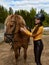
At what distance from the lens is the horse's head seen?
818cm

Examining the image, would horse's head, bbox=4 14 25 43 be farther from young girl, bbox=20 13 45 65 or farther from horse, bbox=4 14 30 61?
young girl, bbox=20 13 45 65

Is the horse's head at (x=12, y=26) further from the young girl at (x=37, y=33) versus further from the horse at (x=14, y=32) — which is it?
the young girl at (x=37, y=33)

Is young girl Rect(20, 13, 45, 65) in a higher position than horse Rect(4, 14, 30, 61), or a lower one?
higher

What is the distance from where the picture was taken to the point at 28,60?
33.3 feet

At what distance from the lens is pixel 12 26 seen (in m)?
8.62

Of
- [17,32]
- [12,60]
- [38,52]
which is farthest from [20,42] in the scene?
[38,52]

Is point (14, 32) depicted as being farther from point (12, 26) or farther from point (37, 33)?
point (37, 33)

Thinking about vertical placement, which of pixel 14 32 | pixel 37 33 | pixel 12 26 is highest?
pixel 37 33

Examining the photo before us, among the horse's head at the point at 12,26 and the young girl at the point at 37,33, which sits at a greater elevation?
the young girl at the point at 37,33

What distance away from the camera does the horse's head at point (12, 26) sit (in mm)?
8178

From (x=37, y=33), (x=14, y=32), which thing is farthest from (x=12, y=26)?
(x=37, y=33)

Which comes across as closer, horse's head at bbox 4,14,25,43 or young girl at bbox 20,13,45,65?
young girl at bbox 20,13,45,65

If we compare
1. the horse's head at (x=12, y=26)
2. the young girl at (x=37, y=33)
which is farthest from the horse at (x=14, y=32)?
the young girl at (x=37, y=33)

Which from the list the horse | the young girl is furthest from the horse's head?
the young girl
